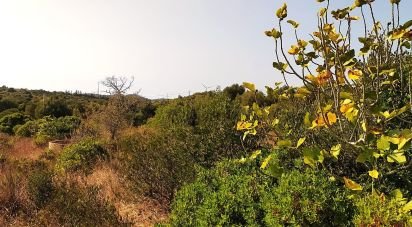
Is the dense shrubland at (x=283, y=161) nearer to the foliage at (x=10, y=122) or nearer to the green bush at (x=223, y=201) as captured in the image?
the green bush at (x=223, y=201)

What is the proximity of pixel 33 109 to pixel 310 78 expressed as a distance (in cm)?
3086

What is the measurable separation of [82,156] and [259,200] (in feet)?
24.0

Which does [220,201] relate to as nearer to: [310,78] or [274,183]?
[274,183]

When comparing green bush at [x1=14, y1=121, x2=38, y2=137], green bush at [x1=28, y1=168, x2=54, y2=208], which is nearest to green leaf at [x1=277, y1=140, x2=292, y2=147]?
green bush at [x1=28, y1=168, x2=54, y2=208]

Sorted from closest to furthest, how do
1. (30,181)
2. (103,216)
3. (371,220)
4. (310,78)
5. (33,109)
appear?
(310,78), (371,220), (103,216), (30,181), (33,109)

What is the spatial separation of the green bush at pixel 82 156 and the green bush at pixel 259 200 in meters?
5.87

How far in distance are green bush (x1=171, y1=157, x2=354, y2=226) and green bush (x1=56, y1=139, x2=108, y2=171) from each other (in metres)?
5.87

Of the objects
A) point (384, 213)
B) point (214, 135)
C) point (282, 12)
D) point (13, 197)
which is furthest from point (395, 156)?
point (13, 197)

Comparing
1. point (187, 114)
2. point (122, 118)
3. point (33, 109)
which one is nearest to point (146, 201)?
point (187, 114)

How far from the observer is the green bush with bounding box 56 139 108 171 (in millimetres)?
9773

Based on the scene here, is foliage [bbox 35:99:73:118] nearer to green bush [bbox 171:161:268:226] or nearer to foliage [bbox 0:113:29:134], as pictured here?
foliage [bbox 0:113:29:134]

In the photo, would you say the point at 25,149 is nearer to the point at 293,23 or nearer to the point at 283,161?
the point at 283,161

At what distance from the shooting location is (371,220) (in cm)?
252

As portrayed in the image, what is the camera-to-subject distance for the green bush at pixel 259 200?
10.2 feet
